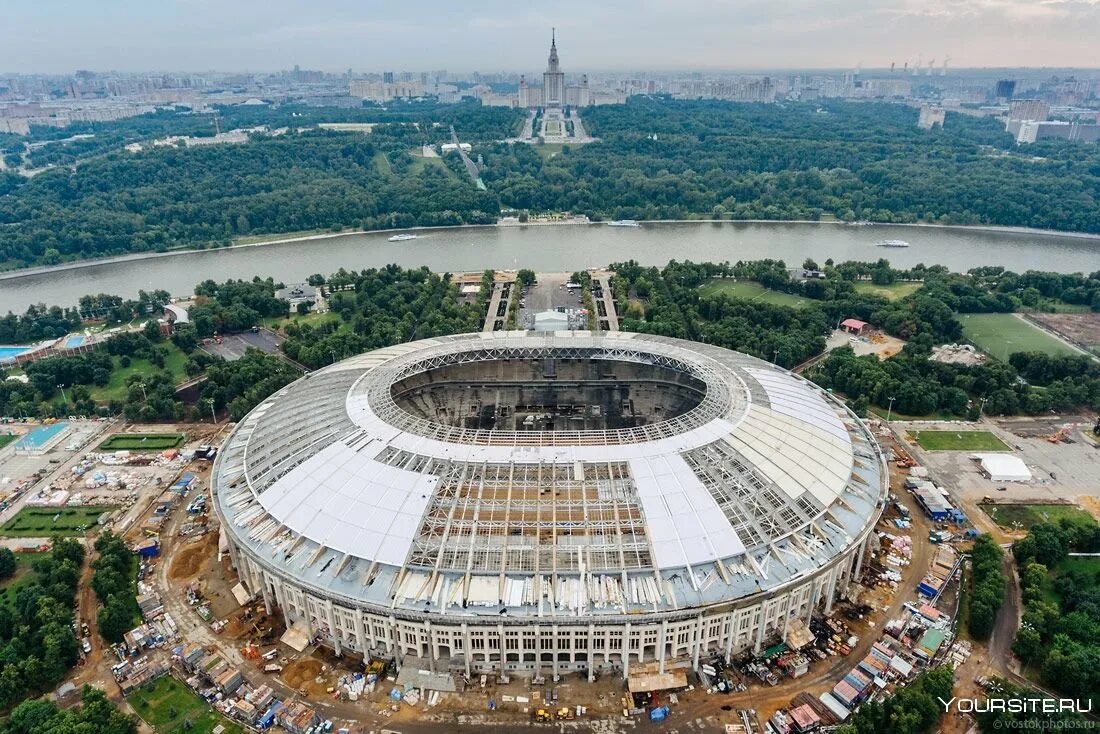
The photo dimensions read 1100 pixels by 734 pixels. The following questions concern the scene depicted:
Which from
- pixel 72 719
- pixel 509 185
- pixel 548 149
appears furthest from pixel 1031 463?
pixel 548 149

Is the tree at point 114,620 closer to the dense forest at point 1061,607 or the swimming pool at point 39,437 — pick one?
the swimming pool at point 39,437

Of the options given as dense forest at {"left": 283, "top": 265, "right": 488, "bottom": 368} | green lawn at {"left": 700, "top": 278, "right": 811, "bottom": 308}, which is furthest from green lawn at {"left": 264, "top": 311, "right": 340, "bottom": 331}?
green lawn at {"left": 700, "top": 278, "right": 811, "bottom": 308}

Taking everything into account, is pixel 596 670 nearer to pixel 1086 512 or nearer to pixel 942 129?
pixel 1086 512

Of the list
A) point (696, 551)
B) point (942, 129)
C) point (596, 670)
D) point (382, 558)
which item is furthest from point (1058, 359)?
point (942, 129)

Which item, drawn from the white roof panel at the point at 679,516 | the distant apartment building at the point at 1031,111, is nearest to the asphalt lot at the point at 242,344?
the white roof panel at the point at 679,516

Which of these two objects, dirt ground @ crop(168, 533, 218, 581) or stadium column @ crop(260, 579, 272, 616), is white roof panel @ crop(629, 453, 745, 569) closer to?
stadium column @ crop(260, 579, 272, 616)

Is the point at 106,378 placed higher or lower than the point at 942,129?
lower
